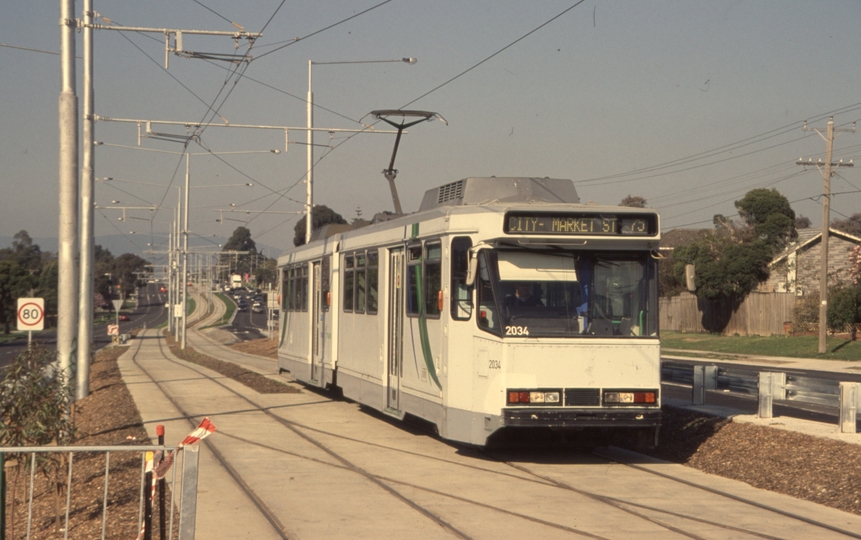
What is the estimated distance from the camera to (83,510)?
998 cm

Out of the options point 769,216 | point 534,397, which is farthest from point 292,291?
point 769,216

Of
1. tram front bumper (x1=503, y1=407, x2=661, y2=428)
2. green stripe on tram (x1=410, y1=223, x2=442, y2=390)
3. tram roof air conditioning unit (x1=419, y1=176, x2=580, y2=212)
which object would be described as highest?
tram roof air conditioning unit (x1=419, y1=176, x2=580, y2=212)

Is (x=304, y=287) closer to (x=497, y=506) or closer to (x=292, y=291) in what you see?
(x=292, y=291)

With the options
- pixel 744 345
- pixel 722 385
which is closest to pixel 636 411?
pixel 722 385

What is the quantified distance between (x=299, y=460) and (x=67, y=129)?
678cm

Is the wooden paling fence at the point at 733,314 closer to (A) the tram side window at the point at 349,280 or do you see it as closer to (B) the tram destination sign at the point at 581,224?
(A) the tram side window at the point at 349,280

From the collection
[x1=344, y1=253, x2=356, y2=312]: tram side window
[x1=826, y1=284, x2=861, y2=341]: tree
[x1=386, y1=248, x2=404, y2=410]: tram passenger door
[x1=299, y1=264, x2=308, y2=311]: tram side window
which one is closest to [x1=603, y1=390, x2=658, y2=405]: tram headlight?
[x1=386, y1=248, x2=404, y2=410]: tram passenger door

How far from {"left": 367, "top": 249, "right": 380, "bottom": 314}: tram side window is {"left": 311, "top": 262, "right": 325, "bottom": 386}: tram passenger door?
3.43m

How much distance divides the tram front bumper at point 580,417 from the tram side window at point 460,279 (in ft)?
4.47

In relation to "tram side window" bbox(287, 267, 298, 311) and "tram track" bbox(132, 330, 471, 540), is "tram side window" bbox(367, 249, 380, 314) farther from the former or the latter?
"tram side window" bbox(287, 267, 298, 311)

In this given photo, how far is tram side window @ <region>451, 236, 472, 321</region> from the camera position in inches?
471

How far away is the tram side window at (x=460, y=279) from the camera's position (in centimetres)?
1195

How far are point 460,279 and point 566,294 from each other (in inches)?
51.4

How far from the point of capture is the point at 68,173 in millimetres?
15352
